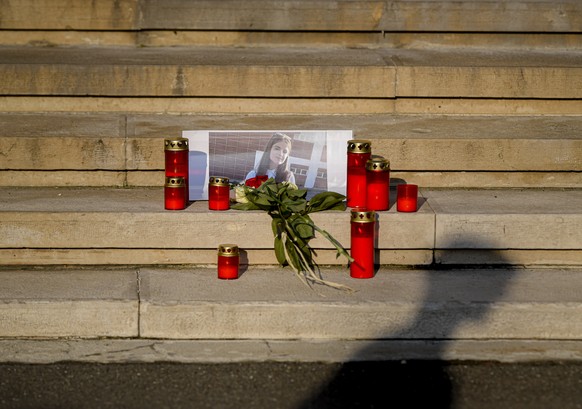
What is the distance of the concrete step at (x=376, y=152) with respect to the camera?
678 cm

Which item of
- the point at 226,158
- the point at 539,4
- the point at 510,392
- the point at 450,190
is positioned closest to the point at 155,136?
the point at 226,158

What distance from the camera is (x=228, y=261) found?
5766 millimetres

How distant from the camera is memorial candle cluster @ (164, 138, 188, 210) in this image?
240 inches

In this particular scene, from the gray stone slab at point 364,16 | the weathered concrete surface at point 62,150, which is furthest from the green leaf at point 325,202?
the gray stone slab at point 364,16

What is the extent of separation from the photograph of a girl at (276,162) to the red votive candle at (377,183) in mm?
519

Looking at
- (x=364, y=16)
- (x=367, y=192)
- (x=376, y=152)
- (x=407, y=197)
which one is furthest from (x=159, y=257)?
(x=364, y=16)

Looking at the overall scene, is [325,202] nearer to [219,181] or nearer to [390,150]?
[219,181]

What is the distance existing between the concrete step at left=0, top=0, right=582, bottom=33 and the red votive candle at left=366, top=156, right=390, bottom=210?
9.37ft

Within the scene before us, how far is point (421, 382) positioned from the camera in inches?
192

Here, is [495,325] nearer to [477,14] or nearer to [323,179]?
[323,179]

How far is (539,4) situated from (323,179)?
3298mm

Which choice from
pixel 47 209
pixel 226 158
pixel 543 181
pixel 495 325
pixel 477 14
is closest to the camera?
pixel 495 325

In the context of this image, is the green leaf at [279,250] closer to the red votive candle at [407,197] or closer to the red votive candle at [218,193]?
the red votive candle at [218,193]

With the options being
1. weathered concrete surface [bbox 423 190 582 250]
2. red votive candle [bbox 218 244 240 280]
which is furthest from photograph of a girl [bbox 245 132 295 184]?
weathered concrete surface [bbox 423 190 582 250]
